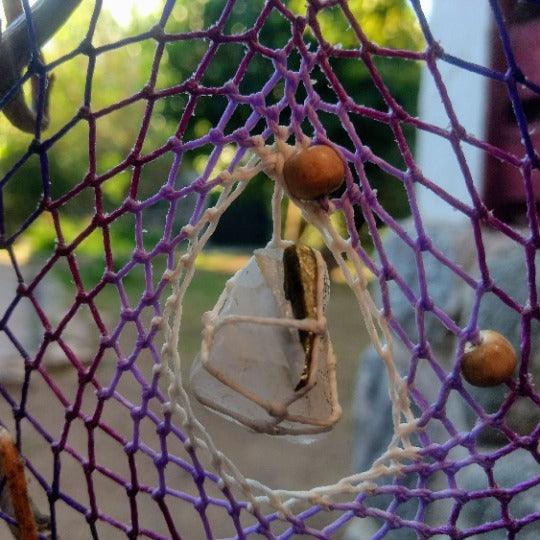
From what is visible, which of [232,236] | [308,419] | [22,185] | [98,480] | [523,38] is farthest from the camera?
[232,236]

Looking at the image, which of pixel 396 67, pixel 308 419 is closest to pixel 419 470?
pixel 308 419

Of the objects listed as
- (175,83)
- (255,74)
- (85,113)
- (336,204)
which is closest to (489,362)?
(336,204)

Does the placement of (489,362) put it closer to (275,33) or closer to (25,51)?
(25,51)

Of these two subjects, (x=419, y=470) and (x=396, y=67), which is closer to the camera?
(x=419, y=470)

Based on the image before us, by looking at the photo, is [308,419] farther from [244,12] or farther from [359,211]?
[244,12]

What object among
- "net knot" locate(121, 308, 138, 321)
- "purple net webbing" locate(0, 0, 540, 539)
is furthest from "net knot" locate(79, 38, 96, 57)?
"net knot" locate(121, 308, 138, 321)

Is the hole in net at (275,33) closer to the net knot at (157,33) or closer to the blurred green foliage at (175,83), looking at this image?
the blurred green foliage at (175,83)

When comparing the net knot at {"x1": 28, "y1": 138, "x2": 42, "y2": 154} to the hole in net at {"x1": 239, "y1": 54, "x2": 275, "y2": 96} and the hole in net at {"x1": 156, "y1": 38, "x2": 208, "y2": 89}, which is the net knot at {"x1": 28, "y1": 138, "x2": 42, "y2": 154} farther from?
the hole in net at {"x1": 156, "y1": 38, "x2": 208, "y2": 89}
